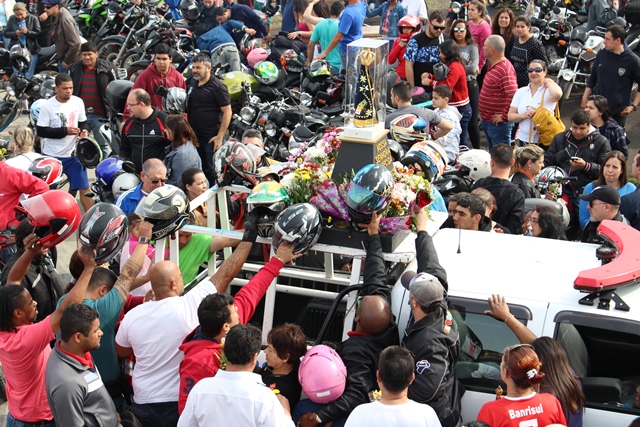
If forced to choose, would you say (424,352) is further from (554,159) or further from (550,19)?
(550,19)

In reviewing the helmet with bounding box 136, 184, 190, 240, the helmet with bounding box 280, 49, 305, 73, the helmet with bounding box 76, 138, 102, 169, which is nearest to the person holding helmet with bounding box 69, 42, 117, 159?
the helmet with bounding box 76, 138, 102, 169

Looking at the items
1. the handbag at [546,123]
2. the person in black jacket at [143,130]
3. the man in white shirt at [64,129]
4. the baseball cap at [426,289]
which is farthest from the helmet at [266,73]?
the baseball cap at [426,289]

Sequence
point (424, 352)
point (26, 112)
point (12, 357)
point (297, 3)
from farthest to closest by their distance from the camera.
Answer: point (297, 3) → point (26, 112) → point (12, 357) → point (424, 352)

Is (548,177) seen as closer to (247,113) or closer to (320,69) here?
(247,113)

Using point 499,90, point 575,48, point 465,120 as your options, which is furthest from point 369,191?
point 575,48

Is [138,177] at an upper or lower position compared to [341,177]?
lower

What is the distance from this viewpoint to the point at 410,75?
38.9ft

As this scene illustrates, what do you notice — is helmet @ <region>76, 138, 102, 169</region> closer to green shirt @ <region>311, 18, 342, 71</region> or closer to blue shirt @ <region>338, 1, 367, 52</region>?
blue shirt @ <region>338, 1, 367, 52</region>

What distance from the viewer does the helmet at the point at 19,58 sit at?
16.1 meters

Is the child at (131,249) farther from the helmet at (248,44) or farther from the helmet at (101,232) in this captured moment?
the helmet at (248,44)

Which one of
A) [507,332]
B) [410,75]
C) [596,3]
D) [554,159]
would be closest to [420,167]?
[507,332]

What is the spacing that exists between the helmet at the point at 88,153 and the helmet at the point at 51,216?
4.08 meters

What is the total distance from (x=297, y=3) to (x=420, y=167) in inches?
409

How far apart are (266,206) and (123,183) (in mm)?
3140
